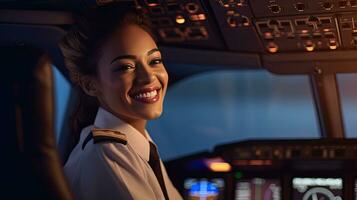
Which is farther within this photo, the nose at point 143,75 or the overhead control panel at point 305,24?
the overhead control panel at point 305,24

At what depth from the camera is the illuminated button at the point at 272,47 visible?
303 centimetres

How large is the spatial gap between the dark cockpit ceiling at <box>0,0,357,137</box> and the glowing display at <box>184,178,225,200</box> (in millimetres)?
633

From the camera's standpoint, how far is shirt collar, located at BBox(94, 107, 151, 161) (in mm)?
2316

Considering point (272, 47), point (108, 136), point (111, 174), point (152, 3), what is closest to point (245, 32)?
point (272, 47)

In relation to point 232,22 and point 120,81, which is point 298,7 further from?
point 120,81

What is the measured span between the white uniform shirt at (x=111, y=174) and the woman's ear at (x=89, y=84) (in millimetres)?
240

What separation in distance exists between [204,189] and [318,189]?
511 mm

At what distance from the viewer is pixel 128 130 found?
2.34 meters

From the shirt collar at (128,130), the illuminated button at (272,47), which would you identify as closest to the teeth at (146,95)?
the shirt collar at (128,130)

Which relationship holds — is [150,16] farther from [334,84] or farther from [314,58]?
[334,84]

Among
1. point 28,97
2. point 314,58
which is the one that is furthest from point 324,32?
point 28,97

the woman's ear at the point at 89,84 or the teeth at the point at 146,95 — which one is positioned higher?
the woman's ear at the point at 89,84

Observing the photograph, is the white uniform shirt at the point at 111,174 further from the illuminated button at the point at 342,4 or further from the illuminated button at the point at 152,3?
the illuminated button at the point at 342,4

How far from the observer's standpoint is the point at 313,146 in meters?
2.79
